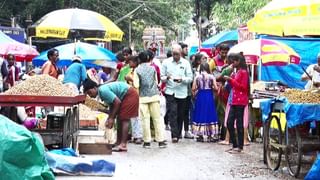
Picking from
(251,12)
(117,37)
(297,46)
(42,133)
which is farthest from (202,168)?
(251,12)

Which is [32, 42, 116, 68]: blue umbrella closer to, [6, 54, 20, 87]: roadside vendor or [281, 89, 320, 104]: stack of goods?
[6, 54, 20, 87]: roadside vendor

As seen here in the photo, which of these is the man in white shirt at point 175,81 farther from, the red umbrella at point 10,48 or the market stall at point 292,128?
the red umbrella at point 10,48

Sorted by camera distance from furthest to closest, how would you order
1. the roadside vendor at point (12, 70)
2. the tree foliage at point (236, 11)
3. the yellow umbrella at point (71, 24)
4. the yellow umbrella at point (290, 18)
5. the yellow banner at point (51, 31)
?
the tree foliage at point (236, 11) < the roadside vendor at point (12, 70) < the yellow banner at point (51, 31) < the yellow umbrella at point (71, 24) < the yellow umbrella at point (290, 18)

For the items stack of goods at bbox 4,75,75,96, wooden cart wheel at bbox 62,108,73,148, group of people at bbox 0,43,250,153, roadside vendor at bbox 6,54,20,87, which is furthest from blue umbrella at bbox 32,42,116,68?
stack of goods at bbox 4,75,75,96

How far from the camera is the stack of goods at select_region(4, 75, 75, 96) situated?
889 cm

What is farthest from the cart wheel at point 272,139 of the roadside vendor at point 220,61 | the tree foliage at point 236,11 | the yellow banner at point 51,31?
the tree foliage at point 236,11

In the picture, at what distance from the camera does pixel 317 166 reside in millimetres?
7477

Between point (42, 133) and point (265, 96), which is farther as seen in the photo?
point (265, 96)

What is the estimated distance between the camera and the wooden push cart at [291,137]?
27.0 feet

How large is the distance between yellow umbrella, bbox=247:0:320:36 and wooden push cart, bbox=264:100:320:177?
1068 millimetres

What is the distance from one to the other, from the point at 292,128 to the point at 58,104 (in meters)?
3.34

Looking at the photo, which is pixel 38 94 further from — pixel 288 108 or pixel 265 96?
pixel 265 96

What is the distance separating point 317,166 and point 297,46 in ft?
36.6

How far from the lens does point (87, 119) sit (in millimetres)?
11617
